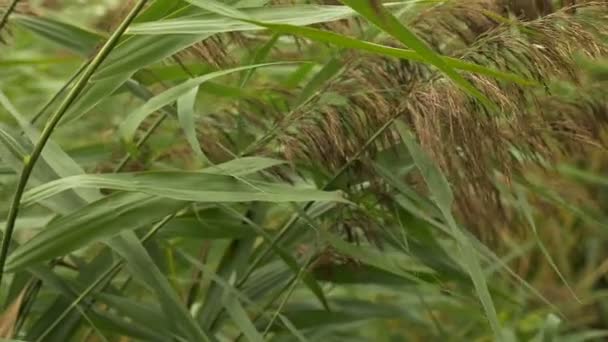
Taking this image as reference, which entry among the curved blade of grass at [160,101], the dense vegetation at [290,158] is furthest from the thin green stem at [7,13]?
the curved blade of grass at [160,101]

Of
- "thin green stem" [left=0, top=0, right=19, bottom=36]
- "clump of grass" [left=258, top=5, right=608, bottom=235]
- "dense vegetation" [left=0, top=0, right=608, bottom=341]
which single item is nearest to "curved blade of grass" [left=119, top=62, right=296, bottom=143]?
"dense vegetation" [left=0, top=0, right=608, bottom=341]

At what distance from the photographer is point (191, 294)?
1.86m

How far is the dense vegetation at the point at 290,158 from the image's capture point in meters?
1.30

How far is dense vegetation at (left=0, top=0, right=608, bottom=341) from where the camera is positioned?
130 cm

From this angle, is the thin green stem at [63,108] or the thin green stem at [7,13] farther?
the thin green stem at [7,13]

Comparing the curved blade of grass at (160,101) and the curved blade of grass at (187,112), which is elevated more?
the curved blade of grass at (160,101)

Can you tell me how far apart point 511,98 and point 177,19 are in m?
0.37

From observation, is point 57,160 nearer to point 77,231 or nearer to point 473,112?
point 77,231

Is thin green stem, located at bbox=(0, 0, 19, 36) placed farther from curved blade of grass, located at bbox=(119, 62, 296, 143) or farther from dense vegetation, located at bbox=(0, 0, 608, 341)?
curved blade of grass, located at bbox=(119, 62, 296, 143)

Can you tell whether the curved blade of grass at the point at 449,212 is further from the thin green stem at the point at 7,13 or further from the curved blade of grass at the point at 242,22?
the thin green stem at the point at 7,13

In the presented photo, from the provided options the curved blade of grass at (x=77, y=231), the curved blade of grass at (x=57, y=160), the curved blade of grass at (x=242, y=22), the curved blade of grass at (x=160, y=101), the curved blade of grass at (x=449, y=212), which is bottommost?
the curved blade of grass at (x=449, y=212)

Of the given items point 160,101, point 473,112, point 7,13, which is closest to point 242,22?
point 160,101

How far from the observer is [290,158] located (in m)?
1.38

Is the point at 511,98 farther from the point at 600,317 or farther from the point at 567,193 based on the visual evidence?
the point at 600,317
